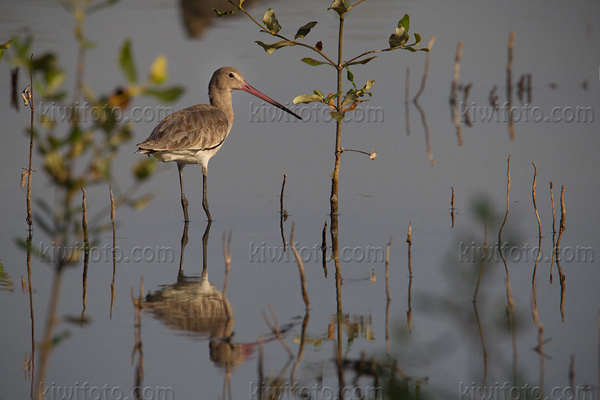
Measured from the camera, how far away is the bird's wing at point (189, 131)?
8008 mm

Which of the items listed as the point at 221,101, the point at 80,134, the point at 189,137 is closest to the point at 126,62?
the point at 80,134

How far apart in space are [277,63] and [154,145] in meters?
6.69

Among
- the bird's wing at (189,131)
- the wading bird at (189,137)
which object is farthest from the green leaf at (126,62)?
the bird's wing at (189,131)

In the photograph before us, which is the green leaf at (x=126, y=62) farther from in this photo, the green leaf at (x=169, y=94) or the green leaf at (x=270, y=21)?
the green leaf at (x=270, y=21)

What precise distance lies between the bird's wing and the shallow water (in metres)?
0.71

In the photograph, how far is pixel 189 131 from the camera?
8234 mm

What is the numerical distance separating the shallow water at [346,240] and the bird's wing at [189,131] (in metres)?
0.71

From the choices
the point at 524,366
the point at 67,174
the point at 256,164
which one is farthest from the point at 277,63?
the point at 67,174

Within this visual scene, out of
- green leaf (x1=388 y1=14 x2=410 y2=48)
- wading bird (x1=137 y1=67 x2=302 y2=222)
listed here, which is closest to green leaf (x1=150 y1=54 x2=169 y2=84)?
green leaf (x1=388 y1=14 x2=410 y2=48)

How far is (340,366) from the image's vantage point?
4.23 m

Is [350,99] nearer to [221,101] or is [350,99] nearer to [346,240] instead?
[346,240]

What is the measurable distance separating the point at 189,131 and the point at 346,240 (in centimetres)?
220

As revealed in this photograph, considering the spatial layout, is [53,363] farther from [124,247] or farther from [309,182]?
[309,182]

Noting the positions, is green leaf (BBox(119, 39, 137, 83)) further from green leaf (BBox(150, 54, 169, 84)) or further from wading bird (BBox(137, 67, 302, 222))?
wading bird (BBox(137, 67, 302, 222))
